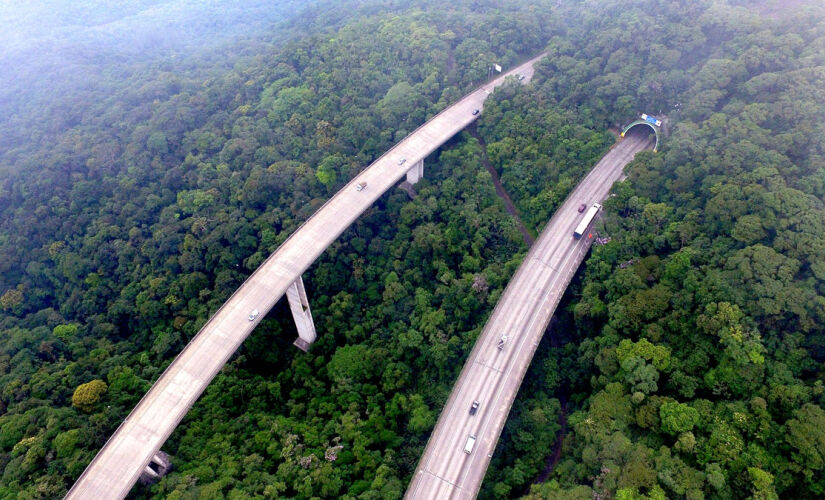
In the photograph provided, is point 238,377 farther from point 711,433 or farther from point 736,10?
point 736,10

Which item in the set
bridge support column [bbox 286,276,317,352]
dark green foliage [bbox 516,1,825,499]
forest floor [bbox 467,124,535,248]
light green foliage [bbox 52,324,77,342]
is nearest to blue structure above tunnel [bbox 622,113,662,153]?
dark green foliage [bbox 516,1,825,499]

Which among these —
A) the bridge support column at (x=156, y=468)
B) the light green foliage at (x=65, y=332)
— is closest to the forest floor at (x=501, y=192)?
the bridge support column at (x=156, y=468)

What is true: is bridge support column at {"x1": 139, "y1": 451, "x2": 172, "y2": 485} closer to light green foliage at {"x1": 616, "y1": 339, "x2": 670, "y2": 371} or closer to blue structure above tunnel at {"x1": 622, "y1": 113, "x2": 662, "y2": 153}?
light green foliage at {"x1": 616, "y1": 339, "x2": 670, "y2": 371}

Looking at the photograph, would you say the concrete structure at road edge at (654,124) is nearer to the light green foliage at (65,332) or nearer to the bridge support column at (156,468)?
the bridge support column at (156,468)

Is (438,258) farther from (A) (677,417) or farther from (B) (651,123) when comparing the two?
(B) (651,123)

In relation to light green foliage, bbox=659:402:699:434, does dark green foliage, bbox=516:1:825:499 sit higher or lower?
higher

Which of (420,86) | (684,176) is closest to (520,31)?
(420,86)
